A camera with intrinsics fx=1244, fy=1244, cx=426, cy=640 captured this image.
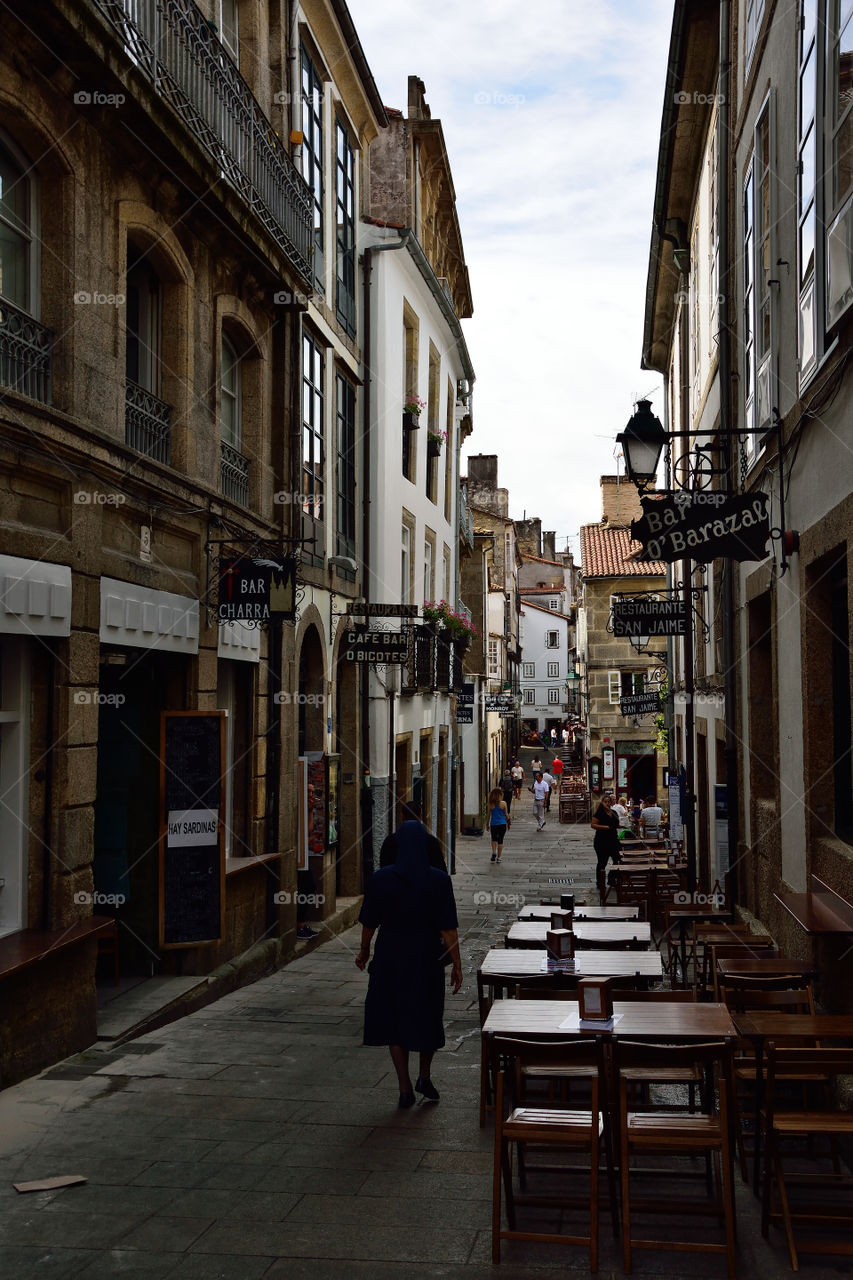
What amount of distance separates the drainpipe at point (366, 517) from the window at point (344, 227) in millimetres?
594

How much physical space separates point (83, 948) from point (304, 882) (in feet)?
25.6

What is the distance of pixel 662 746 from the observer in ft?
113

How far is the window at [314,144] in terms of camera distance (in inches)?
606

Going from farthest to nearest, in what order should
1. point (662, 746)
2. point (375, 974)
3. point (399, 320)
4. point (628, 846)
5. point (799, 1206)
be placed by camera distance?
point (662, 746), point (628, 846), point (399, 320), point (375, 974), point (799, 1206)

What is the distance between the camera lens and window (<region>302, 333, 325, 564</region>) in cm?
1538

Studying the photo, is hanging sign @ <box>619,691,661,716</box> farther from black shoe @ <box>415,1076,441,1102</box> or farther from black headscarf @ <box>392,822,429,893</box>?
black shoe @ <box>415,1076,441,1102</box>

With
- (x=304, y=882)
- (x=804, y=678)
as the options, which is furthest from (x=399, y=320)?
(x=804, y=678)

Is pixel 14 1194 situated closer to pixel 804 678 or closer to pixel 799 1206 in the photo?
pixel 799 1206

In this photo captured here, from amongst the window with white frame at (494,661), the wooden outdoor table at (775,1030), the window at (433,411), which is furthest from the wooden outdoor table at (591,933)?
the window with white frame at (494,661)

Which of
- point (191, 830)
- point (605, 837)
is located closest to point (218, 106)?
point (191, 830)

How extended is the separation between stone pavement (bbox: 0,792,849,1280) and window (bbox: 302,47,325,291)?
10271mm
